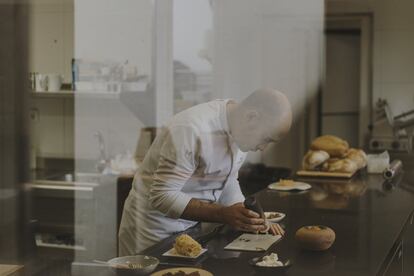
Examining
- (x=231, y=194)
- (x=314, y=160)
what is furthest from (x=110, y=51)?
(x=231, y=194)

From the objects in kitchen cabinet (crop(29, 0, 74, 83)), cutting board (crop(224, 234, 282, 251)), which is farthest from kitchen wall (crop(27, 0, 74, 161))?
cutting board (crop(224, 234, 282, 251))

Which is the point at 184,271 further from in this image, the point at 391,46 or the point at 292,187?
the point at 391,46

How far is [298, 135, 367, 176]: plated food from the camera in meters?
1.63

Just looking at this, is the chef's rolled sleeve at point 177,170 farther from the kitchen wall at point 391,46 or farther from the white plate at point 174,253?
the kitchen wall at point 391,46

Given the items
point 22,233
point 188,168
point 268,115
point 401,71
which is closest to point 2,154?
point 22,233

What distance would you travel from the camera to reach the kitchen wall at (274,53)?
144cm

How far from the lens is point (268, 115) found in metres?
1.04

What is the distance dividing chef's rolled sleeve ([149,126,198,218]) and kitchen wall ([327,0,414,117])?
812 millimetres

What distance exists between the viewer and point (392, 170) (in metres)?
1.59

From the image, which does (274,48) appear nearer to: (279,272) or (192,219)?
(192,219)

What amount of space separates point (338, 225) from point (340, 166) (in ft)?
1.82

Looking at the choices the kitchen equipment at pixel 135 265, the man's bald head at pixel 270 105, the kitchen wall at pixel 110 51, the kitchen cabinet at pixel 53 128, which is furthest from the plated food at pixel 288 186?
the kitchen cabinet at pixel 53 128

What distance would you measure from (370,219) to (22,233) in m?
0.80

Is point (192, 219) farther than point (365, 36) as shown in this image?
No
